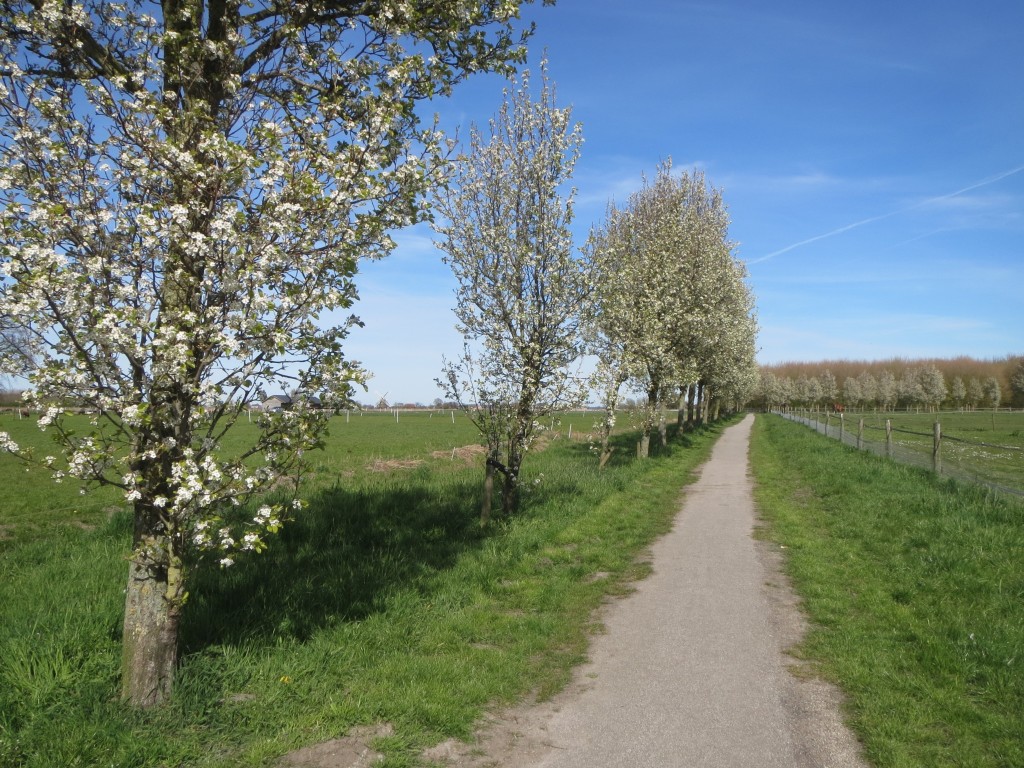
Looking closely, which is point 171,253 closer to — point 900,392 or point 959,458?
point 959,458

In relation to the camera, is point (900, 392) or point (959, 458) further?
point (900, 392)

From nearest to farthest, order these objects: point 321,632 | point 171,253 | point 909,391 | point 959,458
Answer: point 171,253
point 321,632
point 959,458
point 909,391

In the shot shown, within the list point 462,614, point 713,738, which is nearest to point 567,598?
point 462,614

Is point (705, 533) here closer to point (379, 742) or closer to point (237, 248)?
point (379, 742)

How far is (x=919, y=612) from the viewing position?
24.5ft

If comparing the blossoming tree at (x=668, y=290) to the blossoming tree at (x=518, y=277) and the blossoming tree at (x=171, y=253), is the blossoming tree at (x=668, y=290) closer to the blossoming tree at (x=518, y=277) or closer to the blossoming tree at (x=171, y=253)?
the blossoming tree at (x=518, y=277)

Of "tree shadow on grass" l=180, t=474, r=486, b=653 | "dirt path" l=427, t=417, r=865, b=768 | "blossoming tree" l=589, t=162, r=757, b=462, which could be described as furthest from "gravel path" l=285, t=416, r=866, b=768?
"blossoming tree" l=589, t=162, r=757, b=462

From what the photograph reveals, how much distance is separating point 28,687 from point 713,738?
508 cm

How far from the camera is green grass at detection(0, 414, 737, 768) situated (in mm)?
4613

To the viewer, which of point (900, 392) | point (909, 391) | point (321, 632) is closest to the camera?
point (321, 632)

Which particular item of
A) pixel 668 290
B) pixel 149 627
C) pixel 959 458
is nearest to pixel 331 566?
pixel 149 627

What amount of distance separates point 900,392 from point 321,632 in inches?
6405

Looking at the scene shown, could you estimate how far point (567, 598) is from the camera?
8242 mm

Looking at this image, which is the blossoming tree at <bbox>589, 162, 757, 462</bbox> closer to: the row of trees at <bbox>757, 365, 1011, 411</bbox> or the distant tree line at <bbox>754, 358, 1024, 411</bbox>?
the row of trees at <bbox>757, 365, 1011, 411</bbox>
